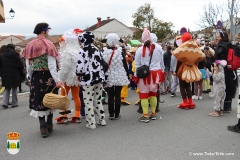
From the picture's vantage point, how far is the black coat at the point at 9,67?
7371mm

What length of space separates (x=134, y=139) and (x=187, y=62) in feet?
9.36

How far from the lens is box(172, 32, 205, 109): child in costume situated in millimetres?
6227

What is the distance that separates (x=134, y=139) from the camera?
446 centimetres

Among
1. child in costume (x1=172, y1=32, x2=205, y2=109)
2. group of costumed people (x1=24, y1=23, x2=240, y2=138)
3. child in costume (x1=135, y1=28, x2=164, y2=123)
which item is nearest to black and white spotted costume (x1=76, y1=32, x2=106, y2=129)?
group of costumed people (x1=24, y1=23, x2=240, y2=138)

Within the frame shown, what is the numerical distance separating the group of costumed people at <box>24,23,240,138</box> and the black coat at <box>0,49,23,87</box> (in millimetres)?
2698

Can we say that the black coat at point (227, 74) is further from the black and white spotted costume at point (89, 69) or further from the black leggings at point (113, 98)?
the black and white spotted costume at point (89, 69)

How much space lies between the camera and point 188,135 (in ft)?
15.0

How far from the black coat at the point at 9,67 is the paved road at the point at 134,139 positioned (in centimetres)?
156

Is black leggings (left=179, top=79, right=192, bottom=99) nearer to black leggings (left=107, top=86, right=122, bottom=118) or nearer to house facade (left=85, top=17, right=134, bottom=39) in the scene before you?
black leggings (left=107, top=86, right=122, bottom=118)

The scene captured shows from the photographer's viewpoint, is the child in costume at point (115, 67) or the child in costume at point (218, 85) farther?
the child in costume at point (218, 85)

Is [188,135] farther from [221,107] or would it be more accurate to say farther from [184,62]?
[184,62]

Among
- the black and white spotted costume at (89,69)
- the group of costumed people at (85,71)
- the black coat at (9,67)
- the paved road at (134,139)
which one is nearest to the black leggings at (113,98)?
the group of costumed people at (85,71)

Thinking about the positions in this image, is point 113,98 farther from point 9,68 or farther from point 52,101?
point 9,68

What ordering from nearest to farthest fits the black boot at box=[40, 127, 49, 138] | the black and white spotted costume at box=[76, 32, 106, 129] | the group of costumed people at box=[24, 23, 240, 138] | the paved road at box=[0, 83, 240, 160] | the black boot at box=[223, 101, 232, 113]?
the paved road at box=[0, 83, 240, 160]
the group of costumed people at box=[24, 23, 240, 138]
the black boot at box=[40, 127, 49, 138]
the black and white spotted costume at box=[76, 32, 106, 129]
the black boot at box=[223, 101, 232, 113]
